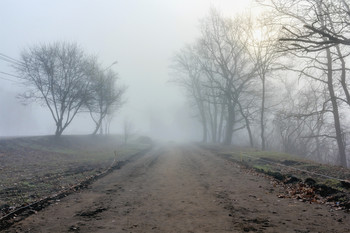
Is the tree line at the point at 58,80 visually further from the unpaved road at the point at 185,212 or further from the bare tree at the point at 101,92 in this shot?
the unpaved road at the point at 185,212

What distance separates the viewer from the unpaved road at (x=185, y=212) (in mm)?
6133

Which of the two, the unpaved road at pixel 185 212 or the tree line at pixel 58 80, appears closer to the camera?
the unpaved road at pixel 185 212

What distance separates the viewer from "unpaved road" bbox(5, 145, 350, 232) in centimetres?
613

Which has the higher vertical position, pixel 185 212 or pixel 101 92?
pixel 101 92

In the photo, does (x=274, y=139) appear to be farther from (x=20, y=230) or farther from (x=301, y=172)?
(x=20, y=230)

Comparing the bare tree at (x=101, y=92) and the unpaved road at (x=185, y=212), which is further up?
the bare tree at (x=101, y=92)

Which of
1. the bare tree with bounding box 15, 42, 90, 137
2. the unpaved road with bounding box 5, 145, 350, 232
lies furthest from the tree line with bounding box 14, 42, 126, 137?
the unpaved road with bounding box 5, 145, 350, 232

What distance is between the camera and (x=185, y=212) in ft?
24.2

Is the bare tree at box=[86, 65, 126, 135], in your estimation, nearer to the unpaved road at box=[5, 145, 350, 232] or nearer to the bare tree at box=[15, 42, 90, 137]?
the bare tree at box=[15, 42, 90, 137]

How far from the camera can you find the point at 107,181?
13148 millimetres

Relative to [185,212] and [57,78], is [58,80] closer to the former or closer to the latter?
[57,78]

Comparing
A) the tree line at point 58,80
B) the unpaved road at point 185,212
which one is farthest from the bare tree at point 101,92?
the unpaved road at point 185,212

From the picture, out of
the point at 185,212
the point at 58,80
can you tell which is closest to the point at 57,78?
the point at 58,80

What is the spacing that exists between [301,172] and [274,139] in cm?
3381
